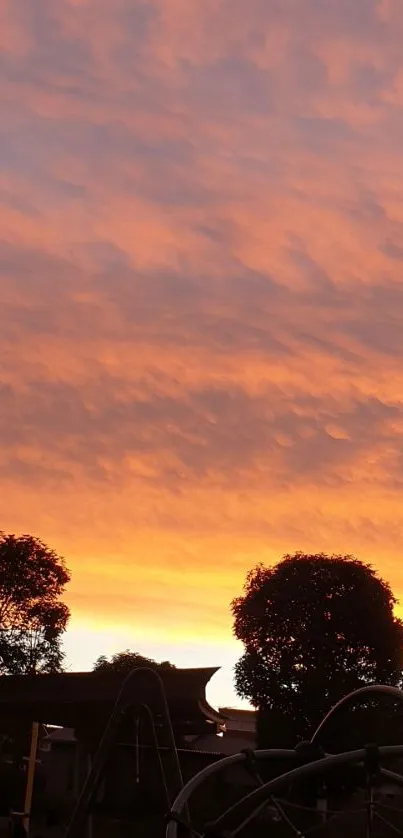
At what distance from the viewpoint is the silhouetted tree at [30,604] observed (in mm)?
77812

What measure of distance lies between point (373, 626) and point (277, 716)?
34.0 feet

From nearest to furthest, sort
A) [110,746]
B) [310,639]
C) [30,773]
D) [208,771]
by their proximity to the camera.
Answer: [208,771], [110,746], [30,773], [310,639]

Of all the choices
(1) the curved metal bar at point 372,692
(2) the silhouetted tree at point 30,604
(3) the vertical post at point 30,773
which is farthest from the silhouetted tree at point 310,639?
(1) the curved metal bar at point 372,692

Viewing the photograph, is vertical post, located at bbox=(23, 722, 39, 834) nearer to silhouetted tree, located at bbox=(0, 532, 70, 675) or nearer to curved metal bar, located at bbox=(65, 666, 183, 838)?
curved metal bar, located at bbox=(65, 666, 183, 838)

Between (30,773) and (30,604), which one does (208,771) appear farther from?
(30,604)

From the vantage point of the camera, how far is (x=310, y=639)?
74.0 meters

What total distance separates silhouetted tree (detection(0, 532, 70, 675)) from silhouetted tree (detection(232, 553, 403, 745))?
→ 14704mm

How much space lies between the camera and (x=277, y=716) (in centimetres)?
7056

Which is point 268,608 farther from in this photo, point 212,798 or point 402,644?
point 212,798

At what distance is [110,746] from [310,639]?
46641mm

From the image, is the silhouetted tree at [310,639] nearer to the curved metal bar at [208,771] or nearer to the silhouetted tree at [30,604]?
the silhouetted tree at [30,604]

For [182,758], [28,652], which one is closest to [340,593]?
[28,652]

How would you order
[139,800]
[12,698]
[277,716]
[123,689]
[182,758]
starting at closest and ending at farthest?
[123,689] < [139,800] < [12,698] < [182,758] < [277,716]

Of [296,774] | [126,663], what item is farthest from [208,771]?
[126,663]
